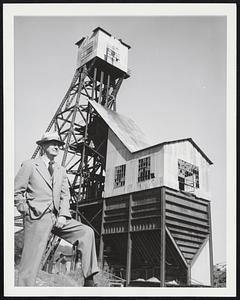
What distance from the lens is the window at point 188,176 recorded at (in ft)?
45.7

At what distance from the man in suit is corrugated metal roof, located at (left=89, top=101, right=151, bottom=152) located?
8.89 metres

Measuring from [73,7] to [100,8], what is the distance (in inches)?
25.5

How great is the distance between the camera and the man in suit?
197 inches

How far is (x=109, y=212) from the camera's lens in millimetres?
14609

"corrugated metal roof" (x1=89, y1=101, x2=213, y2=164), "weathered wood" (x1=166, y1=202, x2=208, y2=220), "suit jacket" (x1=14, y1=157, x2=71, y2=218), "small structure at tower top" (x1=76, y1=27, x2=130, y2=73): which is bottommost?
"weathered wood" (x1=166, y1=202, x2=208, y2=220)

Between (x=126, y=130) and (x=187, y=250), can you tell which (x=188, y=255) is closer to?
(x=187, y=250)

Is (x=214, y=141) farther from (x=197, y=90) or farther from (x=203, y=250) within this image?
(x=203, y=250)

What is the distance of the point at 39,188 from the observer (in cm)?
559

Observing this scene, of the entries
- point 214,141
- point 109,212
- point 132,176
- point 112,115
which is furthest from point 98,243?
point 214,141

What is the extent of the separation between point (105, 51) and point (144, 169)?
260 inches

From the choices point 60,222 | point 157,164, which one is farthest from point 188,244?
point 60,222

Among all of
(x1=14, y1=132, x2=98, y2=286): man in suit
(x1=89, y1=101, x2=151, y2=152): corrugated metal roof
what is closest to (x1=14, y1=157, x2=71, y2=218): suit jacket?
(x1=14, y1=132, x2=98, y2=286): man in suit

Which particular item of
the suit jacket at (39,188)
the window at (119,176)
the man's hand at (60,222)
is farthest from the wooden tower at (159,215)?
the man's hand at (60,222)

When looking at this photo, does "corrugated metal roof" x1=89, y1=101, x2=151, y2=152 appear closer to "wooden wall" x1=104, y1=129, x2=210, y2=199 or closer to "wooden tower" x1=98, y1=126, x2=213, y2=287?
"wooden tower" x1=98, y1=126, x2=213, y2=287
